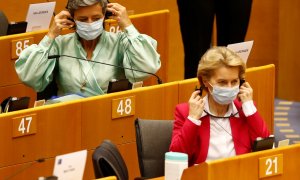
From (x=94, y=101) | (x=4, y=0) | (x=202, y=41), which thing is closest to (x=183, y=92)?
(x=94, y=101)

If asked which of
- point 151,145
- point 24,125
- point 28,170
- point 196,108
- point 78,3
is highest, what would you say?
point 78,3

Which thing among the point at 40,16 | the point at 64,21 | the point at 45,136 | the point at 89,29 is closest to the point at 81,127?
the point at 45,136

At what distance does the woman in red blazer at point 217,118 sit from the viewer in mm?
Answer: 5992

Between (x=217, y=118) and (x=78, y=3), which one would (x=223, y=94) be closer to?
(x=217, y=118)

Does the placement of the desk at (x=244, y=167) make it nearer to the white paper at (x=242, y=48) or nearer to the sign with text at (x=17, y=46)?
the white paper at (x=242, y=48)

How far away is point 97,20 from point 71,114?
0.73 meters

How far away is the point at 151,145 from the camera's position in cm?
621

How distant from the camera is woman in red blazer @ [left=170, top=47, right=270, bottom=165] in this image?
236 inches

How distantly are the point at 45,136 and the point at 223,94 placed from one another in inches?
43.3

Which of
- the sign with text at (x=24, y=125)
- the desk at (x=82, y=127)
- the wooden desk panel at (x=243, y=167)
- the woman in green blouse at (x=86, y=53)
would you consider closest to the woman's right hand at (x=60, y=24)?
the woman in green blouse at (x=86, y=53)

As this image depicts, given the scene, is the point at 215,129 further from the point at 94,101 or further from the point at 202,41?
the point at 202,41

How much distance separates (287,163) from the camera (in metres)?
5.62

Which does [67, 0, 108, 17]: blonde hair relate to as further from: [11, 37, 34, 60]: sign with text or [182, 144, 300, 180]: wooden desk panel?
[182, 144, 300, 180]: wooden desk panel

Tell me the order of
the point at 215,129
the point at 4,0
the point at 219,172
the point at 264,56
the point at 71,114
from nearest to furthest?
the point at 219,172
the point at 215,129
the point at 71,114
the point at 4,0
the point at 264,56
